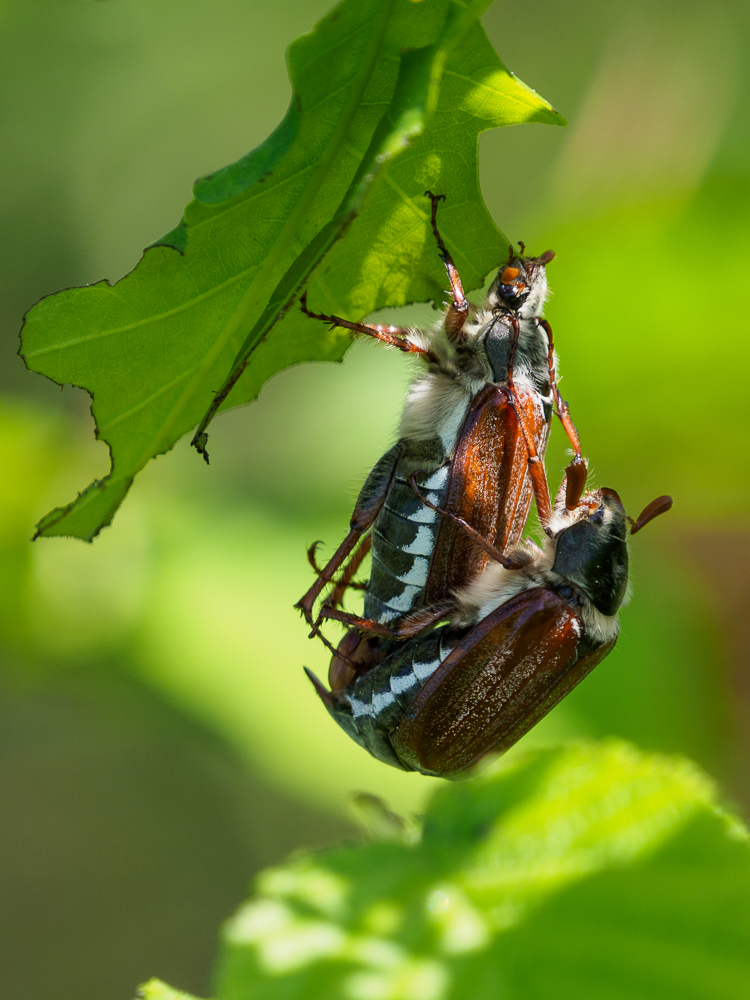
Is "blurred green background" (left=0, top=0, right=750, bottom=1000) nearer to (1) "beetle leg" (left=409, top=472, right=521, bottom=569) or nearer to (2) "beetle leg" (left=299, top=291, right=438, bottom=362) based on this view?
(2) "beetle leg" (left=299, top=291, right=438, bottom=362)

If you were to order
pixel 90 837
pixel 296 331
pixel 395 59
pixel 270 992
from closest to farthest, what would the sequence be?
pixel 395 59 → pixel 270 992 → pixel 296 331 → pixel 90 837

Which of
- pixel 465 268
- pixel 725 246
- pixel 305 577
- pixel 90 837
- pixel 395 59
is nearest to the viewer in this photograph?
pixel 395 59

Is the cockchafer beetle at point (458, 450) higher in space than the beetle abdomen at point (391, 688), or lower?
higher

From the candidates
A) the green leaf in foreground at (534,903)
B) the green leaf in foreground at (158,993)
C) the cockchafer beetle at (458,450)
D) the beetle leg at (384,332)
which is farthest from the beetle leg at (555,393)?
the green leaf in foreground at (158,993)

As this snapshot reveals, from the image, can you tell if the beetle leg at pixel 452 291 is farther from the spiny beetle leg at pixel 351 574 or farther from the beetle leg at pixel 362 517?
the spiny beetle leg at pixel 351 574

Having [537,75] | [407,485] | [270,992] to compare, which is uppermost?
[537,75]

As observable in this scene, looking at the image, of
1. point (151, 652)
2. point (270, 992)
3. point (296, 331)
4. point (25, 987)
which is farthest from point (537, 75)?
point (25, 987)

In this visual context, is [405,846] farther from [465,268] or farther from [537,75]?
[537,75]

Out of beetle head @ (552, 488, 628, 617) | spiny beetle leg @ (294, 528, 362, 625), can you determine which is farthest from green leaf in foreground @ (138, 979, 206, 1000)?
beetle head @ (552, 488, 628, 617)
